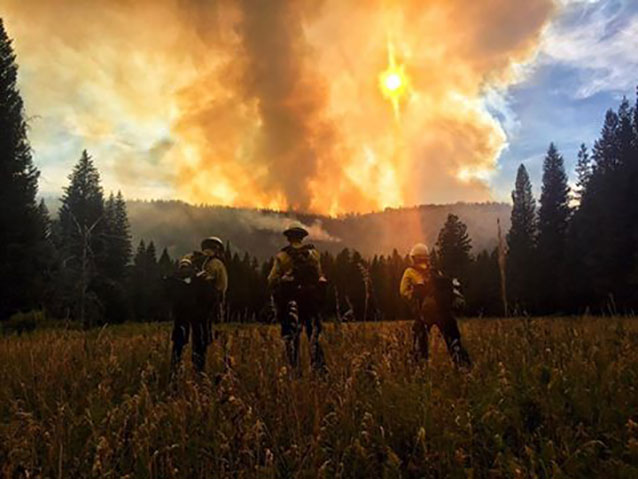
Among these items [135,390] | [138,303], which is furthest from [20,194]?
[138,303]

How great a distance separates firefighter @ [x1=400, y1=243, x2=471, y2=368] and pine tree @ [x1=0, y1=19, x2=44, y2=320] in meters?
22.1

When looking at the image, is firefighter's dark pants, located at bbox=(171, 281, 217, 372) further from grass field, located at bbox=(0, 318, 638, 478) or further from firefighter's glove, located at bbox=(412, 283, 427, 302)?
firefighter's glove, located at bbox=(412, 283, 427, 302)

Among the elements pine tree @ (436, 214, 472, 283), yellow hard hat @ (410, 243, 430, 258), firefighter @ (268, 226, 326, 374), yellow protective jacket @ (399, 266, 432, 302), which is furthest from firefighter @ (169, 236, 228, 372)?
pine tree @ (436, 214, 472, 283)

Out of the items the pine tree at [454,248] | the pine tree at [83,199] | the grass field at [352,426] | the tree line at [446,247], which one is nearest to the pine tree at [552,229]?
the tree line at [446,247]

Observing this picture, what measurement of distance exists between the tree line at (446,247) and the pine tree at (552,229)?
0.12 m

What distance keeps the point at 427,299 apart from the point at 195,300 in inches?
153

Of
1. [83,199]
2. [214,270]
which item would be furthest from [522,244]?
[214,270]

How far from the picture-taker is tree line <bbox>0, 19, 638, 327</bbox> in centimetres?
2583

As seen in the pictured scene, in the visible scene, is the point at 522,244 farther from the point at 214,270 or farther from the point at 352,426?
the point at 352,426

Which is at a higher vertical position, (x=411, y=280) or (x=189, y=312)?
(x=411, y=280)

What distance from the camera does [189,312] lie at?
27.3ft

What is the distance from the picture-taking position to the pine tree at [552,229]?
5362 centimetres

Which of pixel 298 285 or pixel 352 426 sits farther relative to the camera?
pixel 298 285

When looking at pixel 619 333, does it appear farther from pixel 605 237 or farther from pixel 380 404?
pixel 605 237
